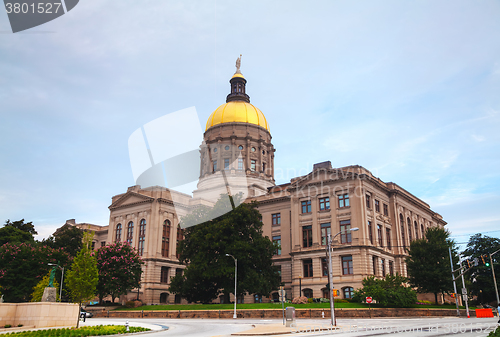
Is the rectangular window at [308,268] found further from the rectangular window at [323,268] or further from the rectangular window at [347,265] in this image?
the rectangular window at [347,265]

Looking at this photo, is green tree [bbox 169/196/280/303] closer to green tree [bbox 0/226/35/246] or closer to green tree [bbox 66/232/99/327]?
green tree [bbox 66/232/99/327]

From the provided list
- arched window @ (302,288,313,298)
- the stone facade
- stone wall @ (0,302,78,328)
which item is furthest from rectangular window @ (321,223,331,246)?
stone wall @ (0,302,78,328)

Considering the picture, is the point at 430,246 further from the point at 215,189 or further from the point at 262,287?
the point at 215,189

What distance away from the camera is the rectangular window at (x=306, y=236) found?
62.4 meters

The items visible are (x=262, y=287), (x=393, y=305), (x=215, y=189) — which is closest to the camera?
(x=393, y=305)

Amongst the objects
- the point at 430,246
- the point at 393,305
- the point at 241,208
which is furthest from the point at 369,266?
the point at 241,208

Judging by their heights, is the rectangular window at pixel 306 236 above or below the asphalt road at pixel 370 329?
above

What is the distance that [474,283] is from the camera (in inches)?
2499

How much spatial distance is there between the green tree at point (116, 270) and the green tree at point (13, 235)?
18.0 m

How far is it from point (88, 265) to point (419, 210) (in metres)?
64.1

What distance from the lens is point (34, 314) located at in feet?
95.3

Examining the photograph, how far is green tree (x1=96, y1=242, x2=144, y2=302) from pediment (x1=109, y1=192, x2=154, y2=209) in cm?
1418

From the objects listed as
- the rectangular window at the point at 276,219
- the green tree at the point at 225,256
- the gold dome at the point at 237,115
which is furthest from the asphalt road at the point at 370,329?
the gold dome at the point at 237,115

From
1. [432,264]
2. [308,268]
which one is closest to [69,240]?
[308,268]
